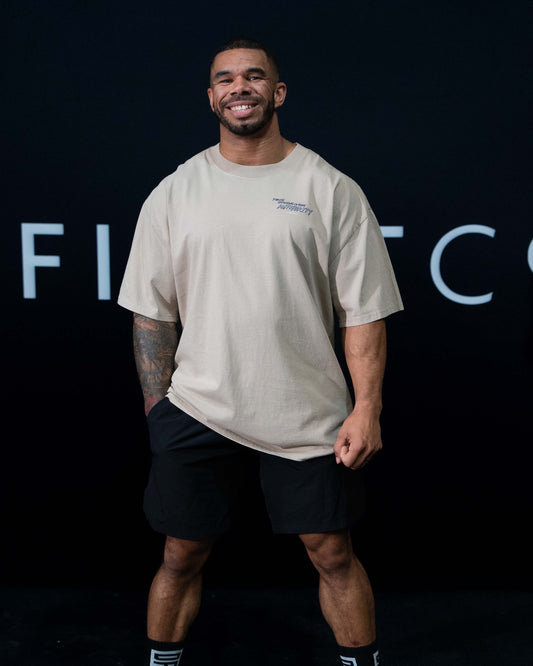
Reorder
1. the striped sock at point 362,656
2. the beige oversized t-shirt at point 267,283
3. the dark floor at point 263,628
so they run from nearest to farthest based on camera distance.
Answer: the beige oversized t-shirt at point 267,283 → the striped sock at point 362,656 → the dark floor at point 263,628

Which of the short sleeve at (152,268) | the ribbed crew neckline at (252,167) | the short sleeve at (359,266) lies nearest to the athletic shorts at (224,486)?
the short sleeve at (152,268)

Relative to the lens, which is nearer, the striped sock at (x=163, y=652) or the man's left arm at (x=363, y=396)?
the man's left arm at (x=363, y=396)

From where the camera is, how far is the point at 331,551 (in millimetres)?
1719

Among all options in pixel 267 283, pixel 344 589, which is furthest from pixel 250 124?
pixel 344 589

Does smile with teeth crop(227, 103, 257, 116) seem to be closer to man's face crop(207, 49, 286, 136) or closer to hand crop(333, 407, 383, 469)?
man's face crop(207, 49, 286, 136)

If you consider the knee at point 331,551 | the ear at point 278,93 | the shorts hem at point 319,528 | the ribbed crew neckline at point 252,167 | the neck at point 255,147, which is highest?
the ear at point 278,93

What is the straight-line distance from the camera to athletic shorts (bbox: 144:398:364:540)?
1688mm

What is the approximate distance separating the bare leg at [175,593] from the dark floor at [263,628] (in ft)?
1.13

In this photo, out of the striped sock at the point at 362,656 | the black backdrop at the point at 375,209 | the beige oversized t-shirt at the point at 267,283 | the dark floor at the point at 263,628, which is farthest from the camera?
the black backdrop at the point at 375,209

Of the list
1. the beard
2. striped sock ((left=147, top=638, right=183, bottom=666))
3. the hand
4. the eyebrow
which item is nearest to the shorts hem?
the hand

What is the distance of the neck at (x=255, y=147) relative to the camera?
66.7 inches

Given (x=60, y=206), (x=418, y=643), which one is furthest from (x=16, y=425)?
(x=418, y=643)

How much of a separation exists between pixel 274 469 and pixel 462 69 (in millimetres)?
1388

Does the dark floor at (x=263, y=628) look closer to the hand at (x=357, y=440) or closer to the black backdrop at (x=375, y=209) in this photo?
the black backdrop at (x=375, y=209)
